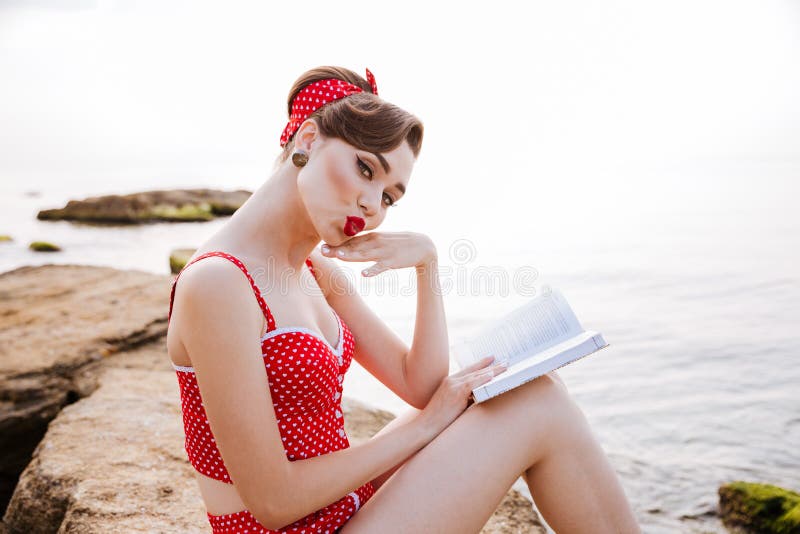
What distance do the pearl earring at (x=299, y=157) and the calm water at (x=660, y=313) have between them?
276cm

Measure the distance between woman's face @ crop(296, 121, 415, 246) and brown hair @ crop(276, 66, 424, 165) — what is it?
2 cm

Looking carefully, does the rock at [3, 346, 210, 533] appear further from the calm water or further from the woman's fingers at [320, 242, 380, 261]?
the calm water

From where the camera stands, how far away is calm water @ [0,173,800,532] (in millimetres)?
4098

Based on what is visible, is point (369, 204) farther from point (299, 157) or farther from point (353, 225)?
point (299, 157)

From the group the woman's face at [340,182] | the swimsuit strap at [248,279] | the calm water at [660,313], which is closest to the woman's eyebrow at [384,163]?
the woman's face at [340,182]

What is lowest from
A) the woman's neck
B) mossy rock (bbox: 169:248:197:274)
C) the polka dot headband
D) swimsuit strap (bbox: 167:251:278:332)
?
mossy rock (bbox: 169:248:197:274)

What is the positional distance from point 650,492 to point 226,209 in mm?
17556

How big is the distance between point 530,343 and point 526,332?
0.04m

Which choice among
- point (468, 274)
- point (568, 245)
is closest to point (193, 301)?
point (468, 274)

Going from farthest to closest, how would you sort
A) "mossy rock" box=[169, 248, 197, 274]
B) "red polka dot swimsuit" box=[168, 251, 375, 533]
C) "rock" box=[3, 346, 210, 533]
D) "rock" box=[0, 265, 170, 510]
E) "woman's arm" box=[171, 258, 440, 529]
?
"mossy rock" box=[169, 248, 197, 274] < "rock" box=[0, 265, 170, 510] < "rock" box=[3, 346, 210, 533] < "red polka dot swimsuit" box=[168, 251, 375, 533] < "woman's arm" box=[171, 258, 440, 529]

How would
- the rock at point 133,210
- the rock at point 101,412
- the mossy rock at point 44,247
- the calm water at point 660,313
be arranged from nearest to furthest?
1. the rock at point 101,412
2. the calm water at point 660,313
3. the mossy rock at point 44,247
4. the rock at point 133,210

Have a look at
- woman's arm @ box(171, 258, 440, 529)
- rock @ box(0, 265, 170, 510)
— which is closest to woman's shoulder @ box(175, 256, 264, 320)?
woman's arm @ box(171, 258, 440, 529)

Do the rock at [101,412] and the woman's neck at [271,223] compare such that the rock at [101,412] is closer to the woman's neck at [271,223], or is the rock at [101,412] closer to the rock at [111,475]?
the rock at [111,475]

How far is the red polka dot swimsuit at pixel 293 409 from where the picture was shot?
1.66 metres
